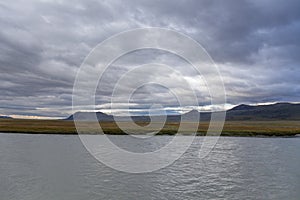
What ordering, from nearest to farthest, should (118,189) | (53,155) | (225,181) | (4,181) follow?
(118,189)
(4,181)
(225,181)
(53,155)

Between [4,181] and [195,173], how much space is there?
12662 mm

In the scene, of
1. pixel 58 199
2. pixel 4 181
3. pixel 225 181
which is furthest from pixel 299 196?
pixel 4 181

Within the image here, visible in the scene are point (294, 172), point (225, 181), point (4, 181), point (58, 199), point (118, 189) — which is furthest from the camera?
point (294, 172)

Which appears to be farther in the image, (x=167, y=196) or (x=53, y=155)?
(x=53, y=155)

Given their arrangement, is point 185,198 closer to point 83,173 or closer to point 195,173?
point 195,173

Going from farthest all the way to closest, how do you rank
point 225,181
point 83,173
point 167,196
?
point 83,173 → point 225,181 → point 167,196

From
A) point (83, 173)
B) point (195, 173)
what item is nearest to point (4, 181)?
point (83, 173)

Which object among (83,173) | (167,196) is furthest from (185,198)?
(83,173)

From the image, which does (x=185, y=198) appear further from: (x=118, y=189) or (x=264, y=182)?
(x=264, y=182)

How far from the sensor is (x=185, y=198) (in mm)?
14375

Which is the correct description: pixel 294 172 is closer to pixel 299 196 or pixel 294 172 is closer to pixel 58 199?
pixel 299 196

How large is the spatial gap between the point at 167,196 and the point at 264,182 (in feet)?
23.7

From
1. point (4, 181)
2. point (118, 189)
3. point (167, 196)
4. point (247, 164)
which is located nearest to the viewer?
point (167, 196)

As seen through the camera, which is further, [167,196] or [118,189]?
[118,189]
